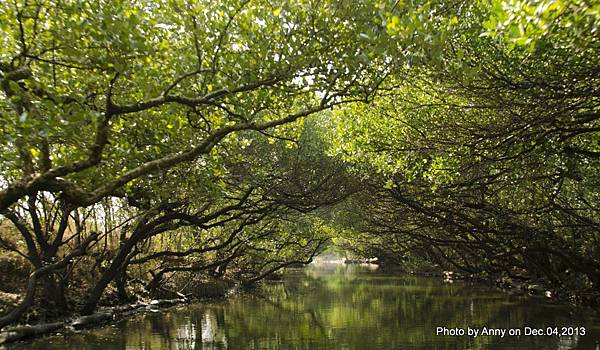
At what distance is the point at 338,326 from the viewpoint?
58.1 ft

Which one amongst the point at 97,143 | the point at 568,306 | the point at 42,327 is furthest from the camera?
the point at 568,306

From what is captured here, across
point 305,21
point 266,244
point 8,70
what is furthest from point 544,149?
point 266,244

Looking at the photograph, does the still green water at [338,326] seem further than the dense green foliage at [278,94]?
Yes

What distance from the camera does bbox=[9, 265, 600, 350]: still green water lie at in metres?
14.1

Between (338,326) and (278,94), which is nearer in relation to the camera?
(278,94)

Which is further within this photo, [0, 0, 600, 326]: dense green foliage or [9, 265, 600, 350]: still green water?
[9, 265, 600, 350]: still green water

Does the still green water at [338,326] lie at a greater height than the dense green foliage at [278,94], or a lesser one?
lesser

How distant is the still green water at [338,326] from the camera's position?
46.4 feet

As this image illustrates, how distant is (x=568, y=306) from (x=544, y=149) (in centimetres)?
1245

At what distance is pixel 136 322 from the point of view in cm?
1962

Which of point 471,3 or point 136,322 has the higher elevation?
point 471,3

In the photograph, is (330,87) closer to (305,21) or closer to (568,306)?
(305,21)

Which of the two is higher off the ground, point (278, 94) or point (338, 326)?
point (278, 94)

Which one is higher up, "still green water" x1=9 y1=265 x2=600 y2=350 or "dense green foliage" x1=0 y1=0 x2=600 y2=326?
"dense green foliage" x1=0 y1=0 x2=600 y2=326
